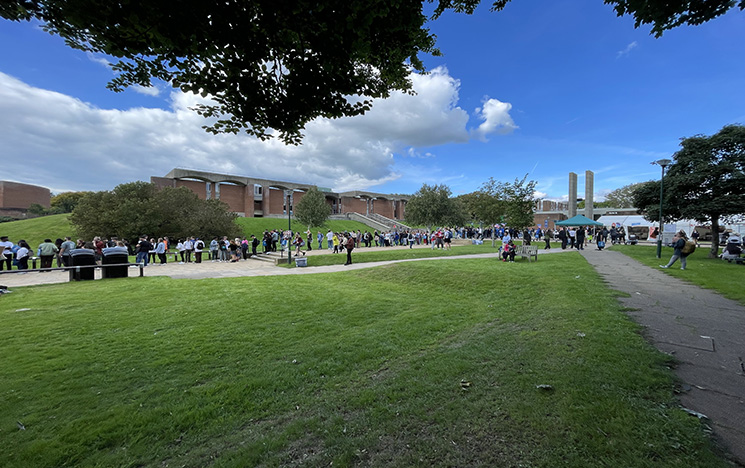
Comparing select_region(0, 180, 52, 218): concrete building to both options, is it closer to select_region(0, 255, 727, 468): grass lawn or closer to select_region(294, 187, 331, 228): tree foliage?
select_region(294, 187, 331, 228): tree foliage

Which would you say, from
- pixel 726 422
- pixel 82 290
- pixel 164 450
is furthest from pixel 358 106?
pixel 82 290

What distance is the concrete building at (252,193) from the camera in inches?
1858

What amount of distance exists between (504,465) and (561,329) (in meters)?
3.64

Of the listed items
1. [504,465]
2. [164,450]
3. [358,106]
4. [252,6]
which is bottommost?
[164,450]

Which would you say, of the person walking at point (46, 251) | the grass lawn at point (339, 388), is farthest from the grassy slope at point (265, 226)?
the grass lawn at point (339, 388)

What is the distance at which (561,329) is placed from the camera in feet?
16.6

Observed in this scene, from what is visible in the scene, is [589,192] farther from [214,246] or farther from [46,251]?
[46,251]

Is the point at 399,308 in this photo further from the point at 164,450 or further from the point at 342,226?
the point at 342,226

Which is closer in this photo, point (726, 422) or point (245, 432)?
point (726, 422)

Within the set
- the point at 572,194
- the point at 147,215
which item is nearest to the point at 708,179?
the point at 147,215

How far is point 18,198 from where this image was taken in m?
64.6

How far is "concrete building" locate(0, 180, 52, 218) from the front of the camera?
2431 inches

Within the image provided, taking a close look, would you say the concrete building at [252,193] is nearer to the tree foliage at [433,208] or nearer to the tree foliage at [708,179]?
the tree foliage at [433,208]

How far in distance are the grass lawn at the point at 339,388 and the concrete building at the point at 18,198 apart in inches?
3353
